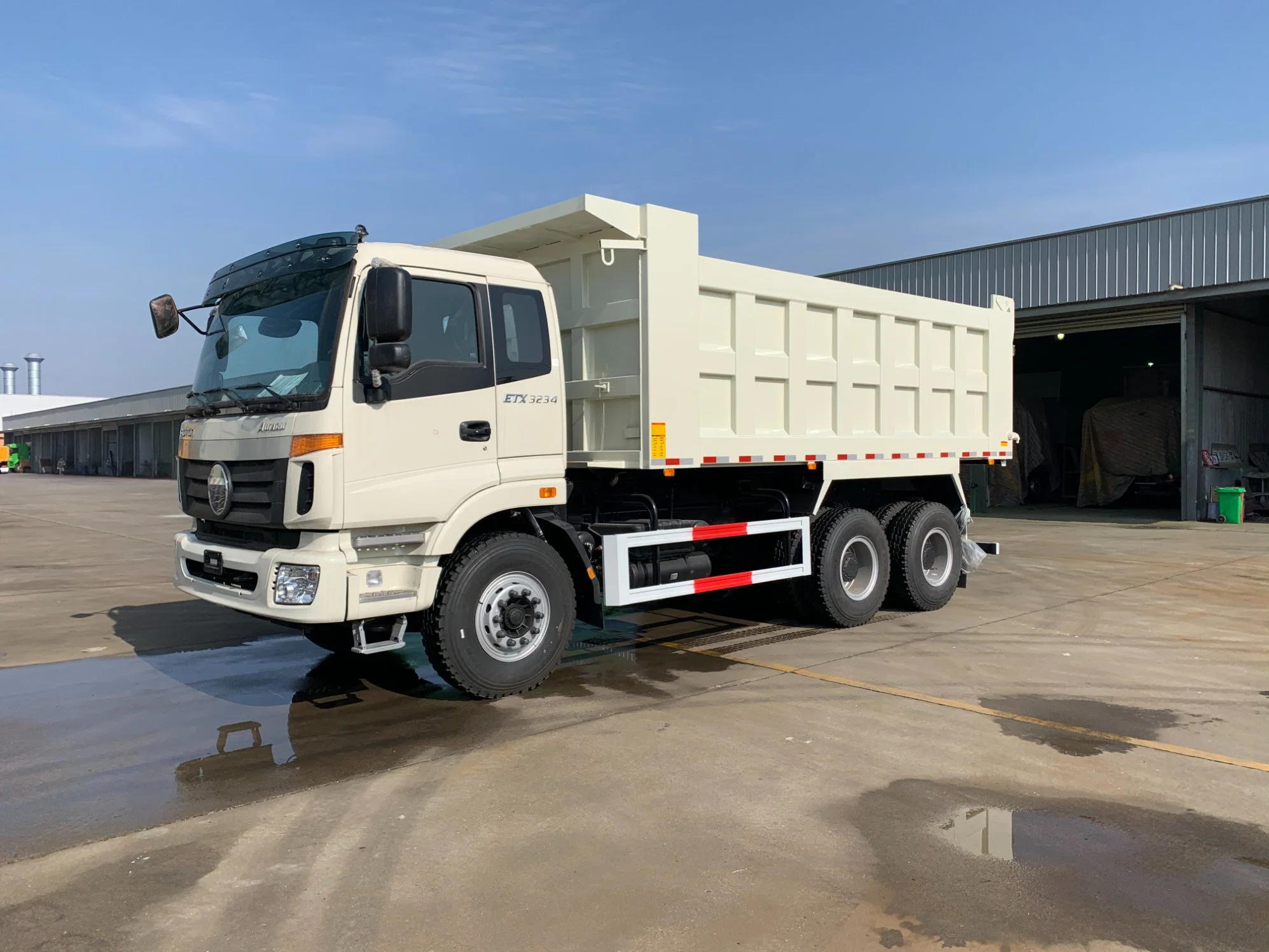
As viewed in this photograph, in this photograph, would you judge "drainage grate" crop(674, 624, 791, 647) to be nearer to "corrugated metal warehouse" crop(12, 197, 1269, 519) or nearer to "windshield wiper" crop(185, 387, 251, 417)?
"windshield wiper" crop(185, 387, 251, 417)

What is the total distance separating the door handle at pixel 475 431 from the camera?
5.73 metres

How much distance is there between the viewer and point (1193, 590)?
10.5 meters

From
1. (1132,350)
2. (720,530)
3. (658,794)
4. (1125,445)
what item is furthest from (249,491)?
(1132,350)

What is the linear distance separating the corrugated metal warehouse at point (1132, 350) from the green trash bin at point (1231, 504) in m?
0.44

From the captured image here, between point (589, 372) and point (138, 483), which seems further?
point (138, 483)

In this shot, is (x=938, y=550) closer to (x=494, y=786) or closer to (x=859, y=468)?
(x=859, y=468)

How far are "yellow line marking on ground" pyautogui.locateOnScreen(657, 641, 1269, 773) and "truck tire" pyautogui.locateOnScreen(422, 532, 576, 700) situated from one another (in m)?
1.71

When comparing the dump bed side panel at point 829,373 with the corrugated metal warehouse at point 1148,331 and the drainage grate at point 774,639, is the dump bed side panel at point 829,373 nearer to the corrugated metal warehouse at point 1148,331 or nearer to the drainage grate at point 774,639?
the drainage grate at point 774,639

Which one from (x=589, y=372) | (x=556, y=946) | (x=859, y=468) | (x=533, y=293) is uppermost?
(x=533, y=293)

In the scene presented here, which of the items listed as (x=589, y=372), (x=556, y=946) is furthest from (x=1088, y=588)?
(x=556, y=946)

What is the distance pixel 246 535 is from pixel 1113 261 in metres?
19.5

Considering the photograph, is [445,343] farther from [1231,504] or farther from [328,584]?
[1231,504]

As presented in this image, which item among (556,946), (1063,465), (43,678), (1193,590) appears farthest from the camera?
(1063,465)

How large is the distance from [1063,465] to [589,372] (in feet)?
83.1
